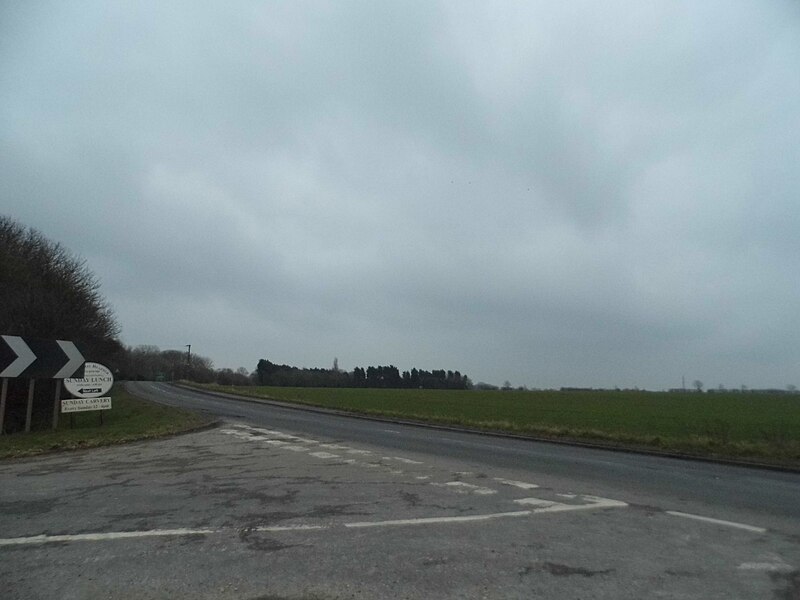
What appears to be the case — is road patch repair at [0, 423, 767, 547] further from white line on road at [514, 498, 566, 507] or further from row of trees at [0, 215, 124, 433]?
row of trees at [0, 215, 124, 433]

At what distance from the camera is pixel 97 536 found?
6227 millimetres

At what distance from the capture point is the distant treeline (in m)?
128

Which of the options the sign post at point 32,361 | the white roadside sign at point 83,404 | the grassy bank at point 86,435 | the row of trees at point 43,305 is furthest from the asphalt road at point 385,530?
the row of trees at point 43,305

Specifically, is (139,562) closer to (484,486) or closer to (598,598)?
(598,598)

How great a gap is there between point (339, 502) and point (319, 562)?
278 cm

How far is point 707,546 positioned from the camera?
6.23 m

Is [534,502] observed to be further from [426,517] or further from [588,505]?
[426,517]

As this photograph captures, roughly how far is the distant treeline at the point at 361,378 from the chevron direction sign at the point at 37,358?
350ft

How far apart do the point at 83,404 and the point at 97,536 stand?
1455 centimetres

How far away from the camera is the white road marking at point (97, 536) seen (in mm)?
6047

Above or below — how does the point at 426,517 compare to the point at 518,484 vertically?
below

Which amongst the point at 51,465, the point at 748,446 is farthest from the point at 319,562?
the point at 748,446

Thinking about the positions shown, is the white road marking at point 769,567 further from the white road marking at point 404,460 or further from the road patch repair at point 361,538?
the white road marking at point 404,460

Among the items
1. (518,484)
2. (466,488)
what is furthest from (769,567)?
(518,484)
